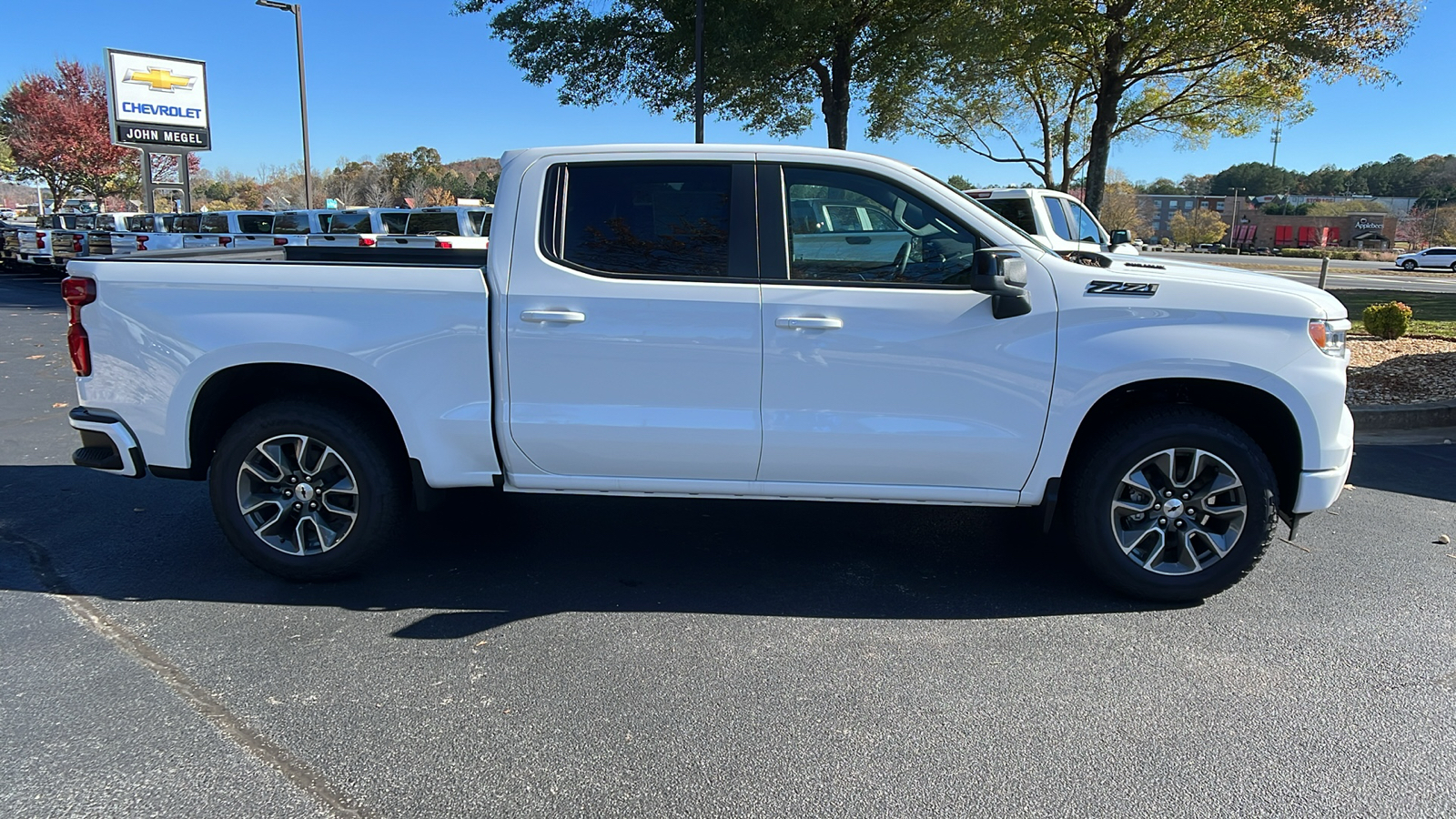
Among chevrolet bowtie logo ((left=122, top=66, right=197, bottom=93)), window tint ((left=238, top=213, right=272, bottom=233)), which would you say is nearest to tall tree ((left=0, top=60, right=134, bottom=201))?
chevrolet bowtie logo ((left=122, top=66, right=197, bottom=93))

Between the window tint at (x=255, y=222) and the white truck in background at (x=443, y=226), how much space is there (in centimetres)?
469

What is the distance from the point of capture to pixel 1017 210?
11359 millimetres

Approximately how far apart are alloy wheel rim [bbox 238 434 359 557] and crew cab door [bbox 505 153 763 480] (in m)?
0.89

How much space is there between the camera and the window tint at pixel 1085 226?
12430 mm

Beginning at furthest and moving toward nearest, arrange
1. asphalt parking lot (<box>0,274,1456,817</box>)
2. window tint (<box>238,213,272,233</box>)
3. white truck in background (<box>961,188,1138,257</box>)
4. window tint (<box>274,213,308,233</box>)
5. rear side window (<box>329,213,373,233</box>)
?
window tint (<box>238,213,272,233</box>)
window tint (<box>274,213,308,233</box>)
rear side window (<box>329,213,373,233</box>)
white truck in background (<box>961,188,1138,257</box>)
asphalt parking lot (<box>0,274,1456,817</box>)

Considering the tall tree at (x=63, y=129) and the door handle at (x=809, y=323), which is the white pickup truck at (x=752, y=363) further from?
the tall tree at (x=63, y=129)

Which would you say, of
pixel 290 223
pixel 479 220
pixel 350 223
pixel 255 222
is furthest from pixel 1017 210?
pixel 255 222

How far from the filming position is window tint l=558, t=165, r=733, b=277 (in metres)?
3.86

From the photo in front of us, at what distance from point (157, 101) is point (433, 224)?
1819 centimetres

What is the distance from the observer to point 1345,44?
A: 589 inches

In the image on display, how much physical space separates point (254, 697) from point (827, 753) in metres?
1.96

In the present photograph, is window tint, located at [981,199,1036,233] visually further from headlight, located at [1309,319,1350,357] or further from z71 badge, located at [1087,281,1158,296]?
z71 badge, located at [1087,281,1158,296]

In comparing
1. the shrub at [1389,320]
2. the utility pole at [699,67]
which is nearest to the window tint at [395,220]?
the utility pole at [699,67]

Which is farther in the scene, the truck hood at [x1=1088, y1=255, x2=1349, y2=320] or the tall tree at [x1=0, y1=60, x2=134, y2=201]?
the tall tree at [x1=0, y1=60, x2=134, y2=201]
